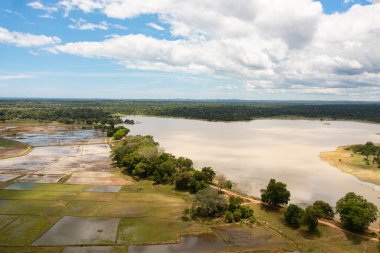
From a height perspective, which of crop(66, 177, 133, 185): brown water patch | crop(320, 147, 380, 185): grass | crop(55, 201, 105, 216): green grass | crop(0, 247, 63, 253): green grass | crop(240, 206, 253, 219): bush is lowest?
crop(0, 247, 63, 253): green grass

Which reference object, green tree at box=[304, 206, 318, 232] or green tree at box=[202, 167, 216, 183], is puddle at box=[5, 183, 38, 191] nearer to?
green tree at box=[202, 167, 216, 183]

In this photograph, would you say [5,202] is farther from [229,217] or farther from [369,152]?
[369,152]

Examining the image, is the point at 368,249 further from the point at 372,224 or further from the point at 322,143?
the point at 322,143

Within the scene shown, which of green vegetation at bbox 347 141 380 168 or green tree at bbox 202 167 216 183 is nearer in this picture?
green tree at bbox 202 167 216 183

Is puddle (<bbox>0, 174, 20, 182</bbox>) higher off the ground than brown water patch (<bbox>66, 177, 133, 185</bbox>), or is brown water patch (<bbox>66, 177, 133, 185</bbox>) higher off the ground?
A: brown water patch (<bbox>66, 177, 133, 185</bbox>)

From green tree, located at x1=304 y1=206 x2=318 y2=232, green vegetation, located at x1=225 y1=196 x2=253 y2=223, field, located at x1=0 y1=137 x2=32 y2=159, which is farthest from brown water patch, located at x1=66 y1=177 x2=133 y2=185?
field, located at x1=0 y1=137 x2=32 y2=159

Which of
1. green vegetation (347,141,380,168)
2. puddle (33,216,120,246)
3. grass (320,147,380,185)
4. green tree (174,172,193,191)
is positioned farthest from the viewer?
green vegetation (347,141,380,168)

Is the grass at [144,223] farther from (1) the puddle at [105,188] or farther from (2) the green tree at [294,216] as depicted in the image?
(1) the puddle at [105,188]
